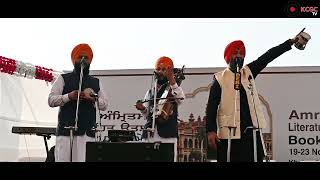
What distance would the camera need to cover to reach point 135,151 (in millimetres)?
3076

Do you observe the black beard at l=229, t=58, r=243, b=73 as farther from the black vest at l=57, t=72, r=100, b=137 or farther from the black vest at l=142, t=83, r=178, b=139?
the black vest at l=57, t=72, r=100, b=137

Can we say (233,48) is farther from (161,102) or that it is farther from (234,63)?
(161,102)

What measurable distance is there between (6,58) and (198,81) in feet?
7.84

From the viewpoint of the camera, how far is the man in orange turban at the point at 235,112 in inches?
125

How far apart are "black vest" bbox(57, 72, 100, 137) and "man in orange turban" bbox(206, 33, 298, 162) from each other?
90cm

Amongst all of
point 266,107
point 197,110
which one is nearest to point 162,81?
point 197,110

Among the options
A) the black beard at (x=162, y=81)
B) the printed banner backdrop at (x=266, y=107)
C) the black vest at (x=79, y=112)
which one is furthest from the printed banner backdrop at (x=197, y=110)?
the black vest at (x=79, y=112)

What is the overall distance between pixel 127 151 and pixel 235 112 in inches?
31.9

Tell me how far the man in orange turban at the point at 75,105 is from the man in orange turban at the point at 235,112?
872mm

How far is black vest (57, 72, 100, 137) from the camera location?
3.39 metres

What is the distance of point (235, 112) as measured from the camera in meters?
3.19

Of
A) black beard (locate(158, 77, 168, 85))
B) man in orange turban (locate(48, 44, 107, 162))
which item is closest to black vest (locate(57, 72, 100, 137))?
man in orange turban (locate(48, 44, 107, 162))

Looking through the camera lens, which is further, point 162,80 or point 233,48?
point 162,80
